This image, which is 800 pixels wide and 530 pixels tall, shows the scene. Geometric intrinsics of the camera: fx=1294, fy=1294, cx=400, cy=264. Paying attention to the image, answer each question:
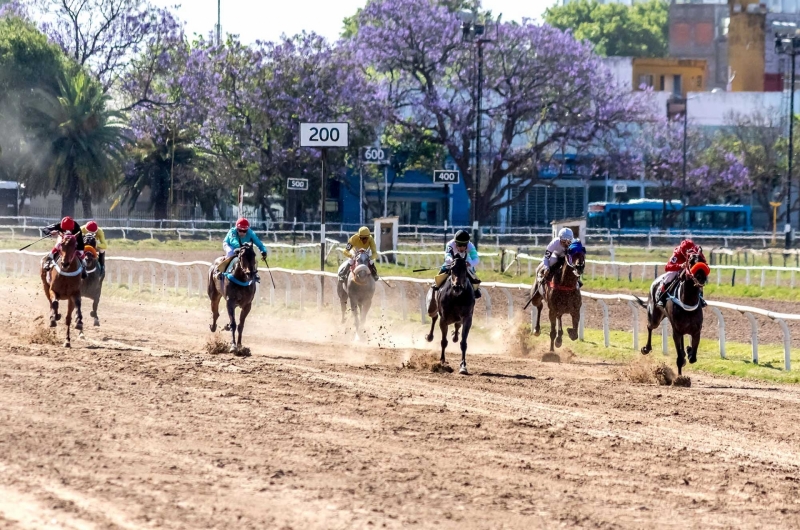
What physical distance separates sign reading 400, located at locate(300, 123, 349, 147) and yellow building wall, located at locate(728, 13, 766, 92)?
231 ft

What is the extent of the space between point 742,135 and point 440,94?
23749 millimetres

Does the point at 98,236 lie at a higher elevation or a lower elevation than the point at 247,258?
higher

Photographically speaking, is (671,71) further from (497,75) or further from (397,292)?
(397,292)

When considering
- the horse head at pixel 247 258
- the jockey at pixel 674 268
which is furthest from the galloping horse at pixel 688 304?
the horse head at pixel 247 258

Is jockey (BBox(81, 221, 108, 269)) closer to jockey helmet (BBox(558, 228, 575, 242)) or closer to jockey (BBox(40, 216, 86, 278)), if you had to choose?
jockey (BBox(40, 216, 86, 278))

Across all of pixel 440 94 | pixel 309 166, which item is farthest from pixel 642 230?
pixel 309 166

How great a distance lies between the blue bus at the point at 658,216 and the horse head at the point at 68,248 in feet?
155

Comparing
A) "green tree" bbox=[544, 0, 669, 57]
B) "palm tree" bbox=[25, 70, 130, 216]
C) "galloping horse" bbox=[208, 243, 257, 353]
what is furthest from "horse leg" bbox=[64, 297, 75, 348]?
"green tree" bbox=[544, 0, 669, 57]

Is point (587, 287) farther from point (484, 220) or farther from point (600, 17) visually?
point (600, 17)

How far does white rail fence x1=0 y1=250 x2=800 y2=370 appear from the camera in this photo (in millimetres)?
16625

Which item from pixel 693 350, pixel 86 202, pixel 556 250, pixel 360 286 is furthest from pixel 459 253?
pixel 86 202

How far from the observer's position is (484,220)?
57719 millimetres

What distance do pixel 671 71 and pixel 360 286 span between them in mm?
78295

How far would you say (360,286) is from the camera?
19906 mm
